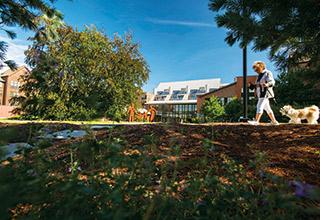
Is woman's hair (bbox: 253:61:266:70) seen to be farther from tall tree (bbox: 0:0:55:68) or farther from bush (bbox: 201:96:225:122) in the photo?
bush (bbox: 201:96:225:122)

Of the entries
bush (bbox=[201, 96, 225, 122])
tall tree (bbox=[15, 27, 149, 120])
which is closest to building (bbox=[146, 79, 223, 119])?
bush (bbox=[201, 96, 225, 122])

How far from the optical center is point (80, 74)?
16.0 m

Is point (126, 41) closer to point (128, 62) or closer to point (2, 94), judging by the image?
point (128, 62)

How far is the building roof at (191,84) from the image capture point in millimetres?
49188

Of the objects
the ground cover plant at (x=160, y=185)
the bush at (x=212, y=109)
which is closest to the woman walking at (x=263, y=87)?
the ground cover plant at (x=160, y=185)

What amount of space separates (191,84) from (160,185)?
5198cm

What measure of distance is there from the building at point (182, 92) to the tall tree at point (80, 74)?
28.2 meters

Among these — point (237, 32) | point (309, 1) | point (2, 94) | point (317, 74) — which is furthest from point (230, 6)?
point (2, 94)

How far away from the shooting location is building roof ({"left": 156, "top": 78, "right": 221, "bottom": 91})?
161ft

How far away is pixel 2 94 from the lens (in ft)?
142

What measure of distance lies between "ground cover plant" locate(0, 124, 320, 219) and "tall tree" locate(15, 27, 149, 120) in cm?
1342

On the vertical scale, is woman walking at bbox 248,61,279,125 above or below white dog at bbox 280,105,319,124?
above

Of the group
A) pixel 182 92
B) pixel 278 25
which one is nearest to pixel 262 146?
pixel 278 25

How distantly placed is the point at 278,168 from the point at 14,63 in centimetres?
548
